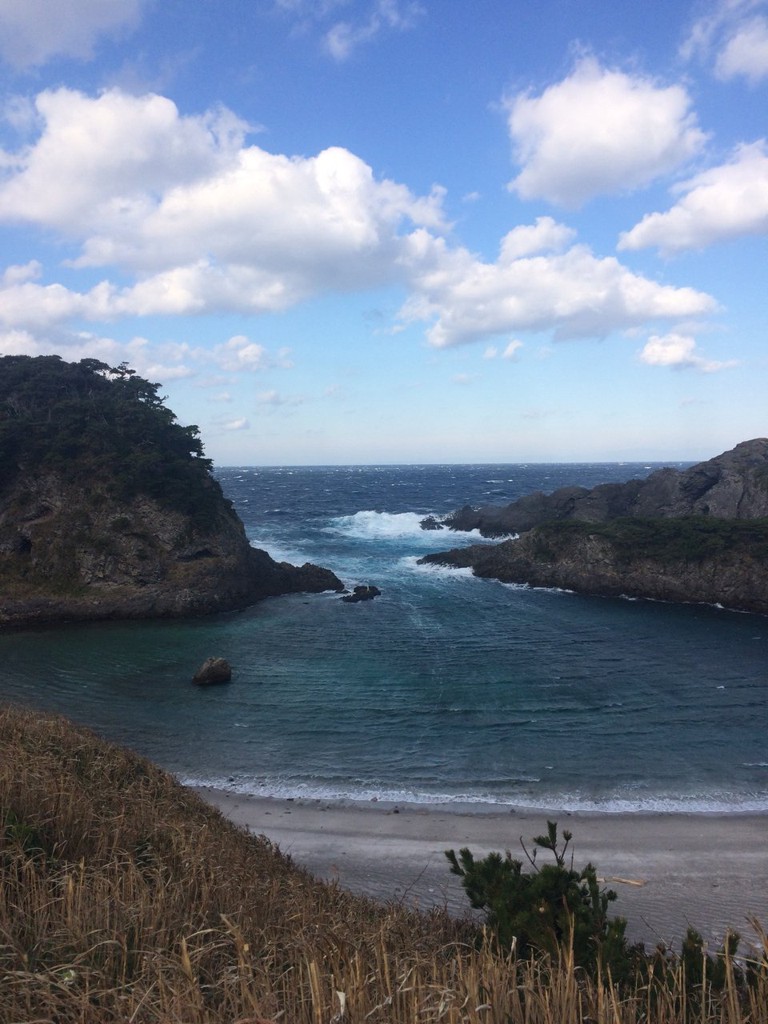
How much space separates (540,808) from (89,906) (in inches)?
550

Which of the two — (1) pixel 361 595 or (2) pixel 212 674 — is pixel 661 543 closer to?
(1) pixel 361 595

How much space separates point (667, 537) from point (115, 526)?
37402 millimetres

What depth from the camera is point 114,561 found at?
130 feet

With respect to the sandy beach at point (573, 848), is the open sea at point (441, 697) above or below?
above

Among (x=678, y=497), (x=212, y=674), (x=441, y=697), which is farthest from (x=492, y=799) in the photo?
(x=678, y=497)

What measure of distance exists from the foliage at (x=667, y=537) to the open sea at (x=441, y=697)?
166 inches

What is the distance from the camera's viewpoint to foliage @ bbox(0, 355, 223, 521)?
1711 inches

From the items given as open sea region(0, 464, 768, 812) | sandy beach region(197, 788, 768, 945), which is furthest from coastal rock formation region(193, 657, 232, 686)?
sandy beach region(197, 788, 768, 945)

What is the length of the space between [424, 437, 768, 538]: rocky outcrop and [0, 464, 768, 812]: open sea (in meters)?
18.0

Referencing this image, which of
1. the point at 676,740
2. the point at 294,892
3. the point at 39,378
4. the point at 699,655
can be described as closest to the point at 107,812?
the point at 294,892

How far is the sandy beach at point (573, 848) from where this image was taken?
39.9 feet

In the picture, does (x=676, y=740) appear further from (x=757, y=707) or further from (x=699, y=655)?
(x=699, y=655)

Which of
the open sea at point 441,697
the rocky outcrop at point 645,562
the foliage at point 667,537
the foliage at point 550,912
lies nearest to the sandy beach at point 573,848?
the open sea at point 441,697

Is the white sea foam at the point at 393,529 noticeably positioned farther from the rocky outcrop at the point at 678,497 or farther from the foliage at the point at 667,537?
the foliage at the point at 667,537
